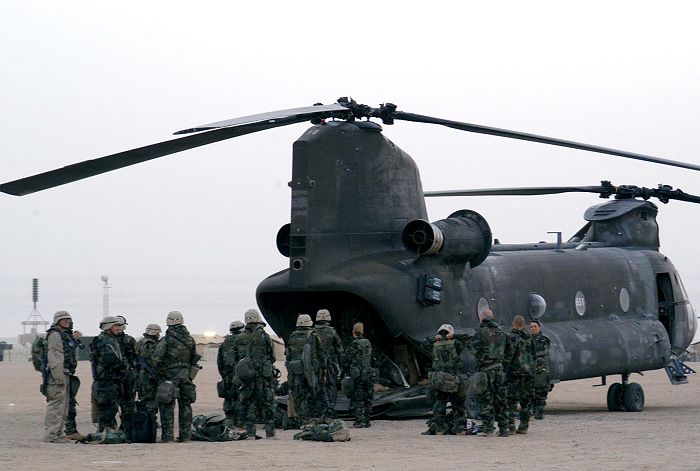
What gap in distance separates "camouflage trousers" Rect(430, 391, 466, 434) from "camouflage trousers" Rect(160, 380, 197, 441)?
3.21 metres

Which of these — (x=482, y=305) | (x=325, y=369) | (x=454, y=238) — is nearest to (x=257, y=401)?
(x=325, y=369)

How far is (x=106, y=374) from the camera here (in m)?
15.1

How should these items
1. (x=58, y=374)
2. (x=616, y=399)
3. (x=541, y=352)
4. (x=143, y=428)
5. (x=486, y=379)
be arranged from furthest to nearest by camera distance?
(x=616, y=399)
(x=541, y=352)
(x=486, y=379)
(x=58, y=374)
(x=143, y=428)

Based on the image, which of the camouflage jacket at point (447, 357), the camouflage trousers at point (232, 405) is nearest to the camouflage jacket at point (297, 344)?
the camouflage trousers at point (232, 405)

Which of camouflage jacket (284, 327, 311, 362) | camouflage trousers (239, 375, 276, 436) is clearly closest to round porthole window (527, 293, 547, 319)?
camouflage jacket (284, 327, 311, 362)

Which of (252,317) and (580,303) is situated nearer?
(252,317)

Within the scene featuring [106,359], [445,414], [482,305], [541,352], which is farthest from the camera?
[482,305]

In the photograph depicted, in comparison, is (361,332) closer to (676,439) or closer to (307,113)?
(307,113)

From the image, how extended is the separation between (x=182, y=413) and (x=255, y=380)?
124 cm

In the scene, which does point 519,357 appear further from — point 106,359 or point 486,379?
point 106,359

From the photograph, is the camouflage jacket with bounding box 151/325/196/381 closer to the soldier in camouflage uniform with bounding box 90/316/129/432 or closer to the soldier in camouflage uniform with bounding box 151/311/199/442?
the soldier in camouflage uniform with bounding box 151/311/199/442

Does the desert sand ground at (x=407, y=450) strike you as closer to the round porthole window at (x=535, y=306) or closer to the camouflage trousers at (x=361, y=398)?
the camouflage trousers at (x=361, y=398)

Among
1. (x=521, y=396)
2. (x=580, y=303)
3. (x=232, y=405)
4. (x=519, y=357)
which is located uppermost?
(x=580, y=303)

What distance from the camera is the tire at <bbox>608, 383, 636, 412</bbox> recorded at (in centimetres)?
2112
